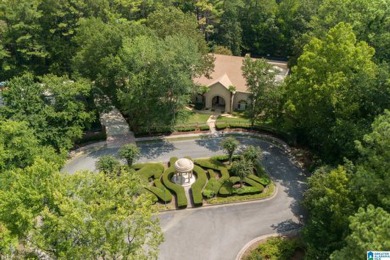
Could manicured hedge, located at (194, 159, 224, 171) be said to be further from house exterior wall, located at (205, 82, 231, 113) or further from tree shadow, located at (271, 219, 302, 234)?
house exterior wall, located at (205, 82, 231, 113)

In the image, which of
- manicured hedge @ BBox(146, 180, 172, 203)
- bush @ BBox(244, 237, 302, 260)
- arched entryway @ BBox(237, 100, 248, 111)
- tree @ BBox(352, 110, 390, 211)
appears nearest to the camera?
tree @ BBox(352, 110, 390, 211)

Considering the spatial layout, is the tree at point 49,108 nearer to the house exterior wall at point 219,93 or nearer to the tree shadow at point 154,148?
the tree shadow at point 154,148

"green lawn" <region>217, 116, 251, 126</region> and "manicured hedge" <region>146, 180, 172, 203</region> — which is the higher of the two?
"green lawn" <region>217, 116, 251, 126</region>

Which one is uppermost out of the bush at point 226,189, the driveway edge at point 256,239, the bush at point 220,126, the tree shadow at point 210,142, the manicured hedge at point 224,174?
the bush at point 220,126

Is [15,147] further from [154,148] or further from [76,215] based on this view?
[154,148]

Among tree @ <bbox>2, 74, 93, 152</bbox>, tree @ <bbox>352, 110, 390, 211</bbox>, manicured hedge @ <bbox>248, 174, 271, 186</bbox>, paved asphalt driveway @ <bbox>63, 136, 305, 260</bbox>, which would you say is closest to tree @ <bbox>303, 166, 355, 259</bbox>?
tree @ <bbox>352, 110, 390, 211</bbox>

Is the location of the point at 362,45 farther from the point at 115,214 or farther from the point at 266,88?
the point at 115,214

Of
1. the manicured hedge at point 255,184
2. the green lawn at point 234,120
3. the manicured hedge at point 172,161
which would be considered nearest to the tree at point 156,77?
the manicured hedge at point 172,161
